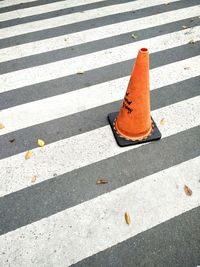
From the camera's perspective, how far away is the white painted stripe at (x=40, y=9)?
6125 millimetres

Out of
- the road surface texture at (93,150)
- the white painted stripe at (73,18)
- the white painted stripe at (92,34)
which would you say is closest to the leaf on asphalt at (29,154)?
the road surface texture at (93,150)

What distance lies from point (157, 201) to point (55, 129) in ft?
5.33

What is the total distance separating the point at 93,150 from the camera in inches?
135

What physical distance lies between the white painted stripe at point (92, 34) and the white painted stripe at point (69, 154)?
2330 millimetres

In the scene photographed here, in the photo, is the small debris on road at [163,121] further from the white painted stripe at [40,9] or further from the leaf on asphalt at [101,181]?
the white painted stripe at [40,9]

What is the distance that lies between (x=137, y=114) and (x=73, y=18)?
3.65 meters

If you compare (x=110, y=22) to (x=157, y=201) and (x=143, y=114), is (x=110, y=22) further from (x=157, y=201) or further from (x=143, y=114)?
(x=157, y=201)

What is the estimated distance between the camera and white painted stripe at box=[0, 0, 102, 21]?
6125 millimetres

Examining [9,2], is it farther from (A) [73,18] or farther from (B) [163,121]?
(B) [163,121]

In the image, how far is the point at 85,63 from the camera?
15.8 feet

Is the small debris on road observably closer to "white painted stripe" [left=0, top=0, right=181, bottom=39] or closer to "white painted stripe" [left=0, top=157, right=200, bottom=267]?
"white painted stripe" [left=0, top=157, right=200, bottom=267]

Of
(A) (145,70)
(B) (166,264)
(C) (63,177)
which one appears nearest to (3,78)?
(C) (63,177)

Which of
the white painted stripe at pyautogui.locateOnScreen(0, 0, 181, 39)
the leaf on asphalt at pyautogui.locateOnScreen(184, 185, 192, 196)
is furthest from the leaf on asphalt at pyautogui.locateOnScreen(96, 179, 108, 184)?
the white painted stripe at pyautogui.locateOnScreen(0, 0, 181, 39)

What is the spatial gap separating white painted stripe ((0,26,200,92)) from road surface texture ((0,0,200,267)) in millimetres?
18
